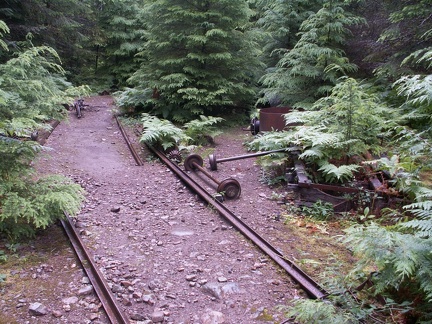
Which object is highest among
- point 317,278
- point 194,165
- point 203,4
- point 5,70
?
point 203,4

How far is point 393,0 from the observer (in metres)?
9.68

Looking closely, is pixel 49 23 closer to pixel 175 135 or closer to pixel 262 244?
pixel 175 135

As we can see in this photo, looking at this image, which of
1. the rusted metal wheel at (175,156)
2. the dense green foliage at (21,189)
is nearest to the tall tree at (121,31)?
the rusted metal wheel at (175,156)

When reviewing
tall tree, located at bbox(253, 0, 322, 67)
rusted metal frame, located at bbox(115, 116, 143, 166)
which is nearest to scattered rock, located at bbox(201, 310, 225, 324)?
rusted metal frame, located at bbox(115, 116, 143, 166)

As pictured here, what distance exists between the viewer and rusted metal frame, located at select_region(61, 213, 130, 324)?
3340 millimetres

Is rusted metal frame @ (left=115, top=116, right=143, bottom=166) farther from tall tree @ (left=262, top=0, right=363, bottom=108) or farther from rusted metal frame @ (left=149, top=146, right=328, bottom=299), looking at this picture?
tall tree @ (left=262, top=0, right=363, bottom=108)

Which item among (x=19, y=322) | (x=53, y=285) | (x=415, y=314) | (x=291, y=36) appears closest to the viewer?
(x=415, y=314)

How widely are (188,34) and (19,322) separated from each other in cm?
967

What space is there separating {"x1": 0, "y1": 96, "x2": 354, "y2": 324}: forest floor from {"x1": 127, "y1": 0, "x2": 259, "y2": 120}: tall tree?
14.6ft

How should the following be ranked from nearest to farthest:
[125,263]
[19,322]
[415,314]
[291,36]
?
[415,314] < [19,322] < [125,263] < [291,36]

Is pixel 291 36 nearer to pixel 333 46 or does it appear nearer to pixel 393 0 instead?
pixel 333 46

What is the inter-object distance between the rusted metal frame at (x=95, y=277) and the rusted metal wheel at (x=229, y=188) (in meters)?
2.47

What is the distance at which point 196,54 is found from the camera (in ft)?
35.6

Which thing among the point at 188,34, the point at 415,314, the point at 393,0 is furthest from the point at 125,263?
the point at 393,0
